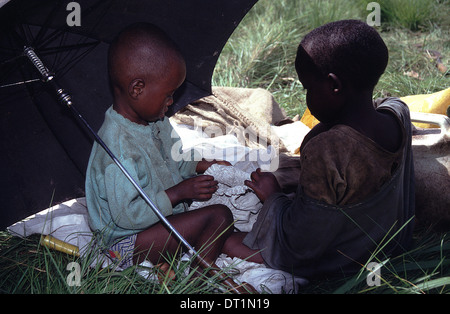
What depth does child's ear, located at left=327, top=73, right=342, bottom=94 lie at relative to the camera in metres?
2.00

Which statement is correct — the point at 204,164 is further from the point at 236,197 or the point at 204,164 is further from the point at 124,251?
the point at 124,251

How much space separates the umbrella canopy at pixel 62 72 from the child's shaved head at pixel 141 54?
22 centimetres

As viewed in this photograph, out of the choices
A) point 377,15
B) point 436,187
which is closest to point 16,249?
point 436,187

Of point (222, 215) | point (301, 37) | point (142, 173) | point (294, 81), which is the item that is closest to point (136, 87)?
point (142, 173)

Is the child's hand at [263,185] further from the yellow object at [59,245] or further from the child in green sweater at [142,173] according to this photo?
the yellow object at [59,245]

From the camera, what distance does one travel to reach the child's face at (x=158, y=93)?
6.95 feet

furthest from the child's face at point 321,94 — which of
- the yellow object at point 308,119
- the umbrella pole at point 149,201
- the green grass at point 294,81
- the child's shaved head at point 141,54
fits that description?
the yellow object at point 308,119

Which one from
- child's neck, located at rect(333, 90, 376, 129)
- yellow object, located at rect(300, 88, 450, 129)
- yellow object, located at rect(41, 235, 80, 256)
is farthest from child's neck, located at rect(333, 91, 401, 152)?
yellow object, located at rect(41, 235, 80, 256)

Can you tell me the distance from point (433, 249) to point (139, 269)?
1.40 m

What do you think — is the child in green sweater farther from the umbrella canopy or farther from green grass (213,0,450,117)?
green grass (213,0,450,117)

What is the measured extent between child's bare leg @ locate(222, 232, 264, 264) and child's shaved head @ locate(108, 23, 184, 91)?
884 millimetres

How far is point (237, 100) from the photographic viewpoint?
4.05 metres

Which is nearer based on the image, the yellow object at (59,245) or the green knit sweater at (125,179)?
the green knit sweater at (125,179)

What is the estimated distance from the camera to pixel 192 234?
2.25 meters
